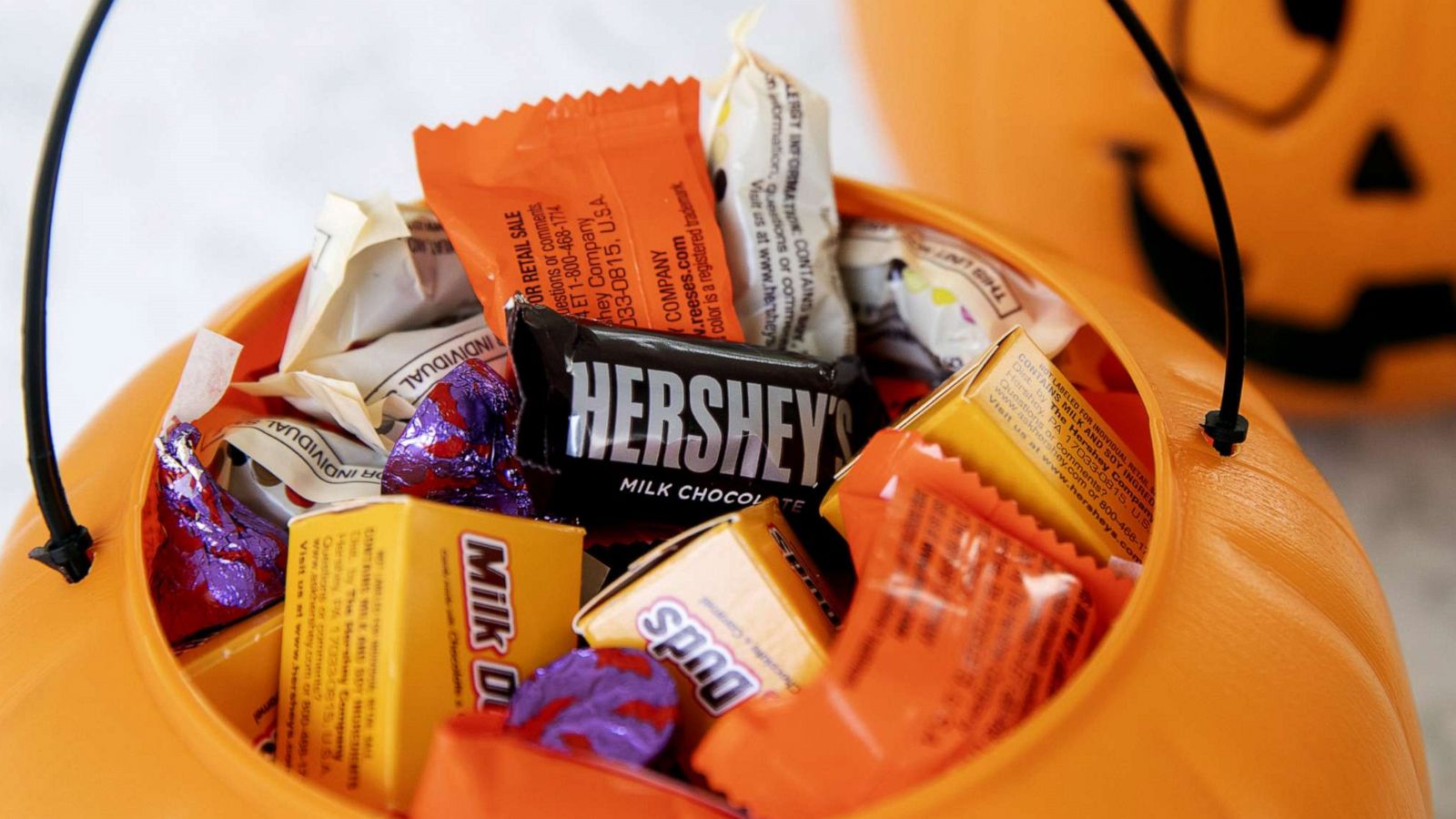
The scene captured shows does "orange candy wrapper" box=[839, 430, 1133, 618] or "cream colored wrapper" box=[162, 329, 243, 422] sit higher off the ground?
"cream colored wrapper" box=[162, 329, 243, 422]

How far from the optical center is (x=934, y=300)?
3.05ft

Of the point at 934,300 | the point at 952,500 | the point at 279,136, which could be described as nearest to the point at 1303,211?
the point at 934,300

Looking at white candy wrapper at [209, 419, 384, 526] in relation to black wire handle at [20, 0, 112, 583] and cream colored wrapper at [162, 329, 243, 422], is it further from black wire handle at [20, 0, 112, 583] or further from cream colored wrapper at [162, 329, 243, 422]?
black wire handle at [20, 0, 112, 583]

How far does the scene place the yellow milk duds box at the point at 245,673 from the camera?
672 millimetres

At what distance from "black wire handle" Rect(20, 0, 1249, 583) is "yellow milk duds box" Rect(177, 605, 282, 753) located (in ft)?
0.30

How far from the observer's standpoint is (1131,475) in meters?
0.78

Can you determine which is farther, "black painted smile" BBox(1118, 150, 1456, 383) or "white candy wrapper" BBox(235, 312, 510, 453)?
"black painted smile" BBox(1118, 150, 1456, 383)

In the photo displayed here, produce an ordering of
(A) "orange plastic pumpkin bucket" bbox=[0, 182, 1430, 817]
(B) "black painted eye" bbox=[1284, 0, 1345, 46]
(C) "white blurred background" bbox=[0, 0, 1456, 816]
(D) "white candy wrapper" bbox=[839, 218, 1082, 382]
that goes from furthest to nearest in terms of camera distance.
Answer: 1. (C) "white blurred background" bbox=[0, 0, 1456, 816]
2. (B) "black painted eye" bbox=[1284, 0, 1345, 46]
3. (D) "white candy wrapper" bbox=[839, 218, 1082, 382]
4. (A) "orange plastic pumpkin bucket" bbox=[0, 182, 1430, 817]

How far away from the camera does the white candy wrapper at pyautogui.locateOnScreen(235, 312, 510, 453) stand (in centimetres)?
82

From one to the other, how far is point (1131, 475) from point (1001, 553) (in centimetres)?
17

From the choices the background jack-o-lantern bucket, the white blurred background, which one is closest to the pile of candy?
the background jack-o-lantern bucket

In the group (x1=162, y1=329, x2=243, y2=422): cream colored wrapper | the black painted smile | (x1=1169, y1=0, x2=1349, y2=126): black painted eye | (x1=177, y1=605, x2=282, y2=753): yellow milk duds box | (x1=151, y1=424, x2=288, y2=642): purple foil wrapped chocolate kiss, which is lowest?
the black painted smile

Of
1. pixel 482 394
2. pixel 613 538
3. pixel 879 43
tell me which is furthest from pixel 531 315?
pixel 879 43

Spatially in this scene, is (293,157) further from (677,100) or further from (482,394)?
(482,394)
